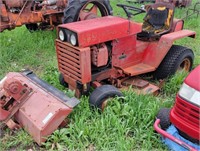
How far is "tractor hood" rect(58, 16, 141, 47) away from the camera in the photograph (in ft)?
10.9

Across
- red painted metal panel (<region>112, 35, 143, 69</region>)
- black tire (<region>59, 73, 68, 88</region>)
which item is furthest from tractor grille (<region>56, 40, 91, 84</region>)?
red painted metal panel (<region>112, 35, 143, 69</region>)

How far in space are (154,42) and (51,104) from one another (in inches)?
74.9

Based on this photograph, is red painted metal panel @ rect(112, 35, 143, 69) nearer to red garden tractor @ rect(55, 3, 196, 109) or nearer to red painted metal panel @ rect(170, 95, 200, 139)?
red garden tractor @ rect(55, 3, 196, 109)

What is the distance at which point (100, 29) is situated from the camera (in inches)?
136

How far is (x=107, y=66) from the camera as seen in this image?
150 inches

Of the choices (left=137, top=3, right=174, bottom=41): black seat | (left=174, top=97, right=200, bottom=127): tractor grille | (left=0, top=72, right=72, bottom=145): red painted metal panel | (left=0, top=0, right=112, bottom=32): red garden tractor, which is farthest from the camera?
(left=0, top=0, right=112, bottom=32): red garden tractor

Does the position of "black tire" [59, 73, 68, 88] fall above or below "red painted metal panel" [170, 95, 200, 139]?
below

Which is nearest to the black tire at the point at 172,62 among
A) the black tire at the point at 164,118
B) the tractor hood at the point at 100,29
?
the tractor hood at the point at 100,29

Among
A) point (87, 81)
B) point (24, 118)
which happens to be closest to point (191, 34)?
point (87, 81)

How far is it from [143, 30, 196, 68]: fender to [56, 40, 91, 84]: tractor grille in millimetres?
1115

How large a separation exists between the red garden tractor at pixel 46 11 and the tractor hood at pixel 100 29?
994mm

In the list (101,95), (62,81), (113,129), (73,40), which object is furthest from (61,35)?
(113,129)

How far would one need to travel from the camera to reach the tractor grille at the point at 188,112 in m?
2.37

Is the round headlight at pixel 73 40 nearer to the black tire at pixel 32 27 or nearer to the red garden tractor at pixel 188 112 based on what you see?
the red garden tractor at pixel 188 112
